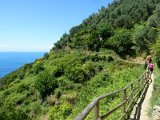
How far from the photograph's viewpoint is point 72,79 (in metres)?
48.4

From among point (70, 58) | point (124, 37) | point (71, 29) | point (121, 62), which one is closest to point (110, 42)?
point (124, 37)

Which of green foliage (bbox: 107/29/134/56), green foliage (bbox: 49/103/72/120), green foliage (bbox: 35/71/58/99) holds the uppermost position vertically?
green foliage (bbox: 107/29/134/56)

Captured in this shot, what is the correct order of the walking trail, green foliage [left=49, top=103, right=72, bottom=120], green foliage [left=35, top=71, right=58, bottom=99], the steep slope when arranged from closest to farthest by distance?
the walking trail
green foliage [left=49, top=103, right=72, bottom=120]
the steep slope
green foliage [left=35, top=71, right=58, bottom=99]

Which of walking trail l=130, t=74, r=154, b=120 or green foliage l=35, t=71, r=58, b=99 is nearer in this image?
walking trail l=130, t=74, r=154, b=120

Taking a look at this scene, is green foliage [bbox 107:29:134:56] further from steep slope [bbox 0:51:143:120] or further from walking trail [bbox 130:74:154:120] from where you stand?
walking trail [bbox 130:74:154:120]

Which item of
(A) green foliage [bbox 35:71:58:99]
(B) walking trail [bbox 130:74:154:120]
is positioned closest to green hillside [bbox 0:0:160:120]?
(A) green foliage [bbox 35:71:58:99]

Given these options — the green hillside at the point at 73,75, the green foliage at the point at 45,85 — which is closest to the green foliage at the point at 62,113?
the green hillside at the point at 73,75

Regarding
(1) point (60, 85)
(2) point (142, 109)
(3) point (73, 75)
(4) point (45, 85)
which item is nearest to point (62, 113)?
(1) point (60, 85)

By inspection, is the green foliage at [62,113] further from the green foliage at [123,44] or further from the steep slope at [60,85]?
the green foliage at [123,44]

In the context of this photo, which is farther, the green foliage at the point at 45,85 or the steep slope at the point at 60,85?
the green foliage at the point at 45,85

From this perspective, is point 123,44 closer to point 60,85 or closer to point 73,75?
point 73,75

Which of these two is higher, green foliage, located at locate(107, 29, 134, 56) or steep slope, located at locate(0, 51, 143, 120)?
green foliage, located at locate(107, 29, 134, 56)

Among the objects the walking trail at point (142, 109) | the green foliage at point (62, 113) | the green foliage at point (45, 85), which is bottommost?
the green foliage at point (62, 113)

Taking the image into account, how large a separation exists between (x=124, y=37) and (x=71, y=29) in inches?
1984
